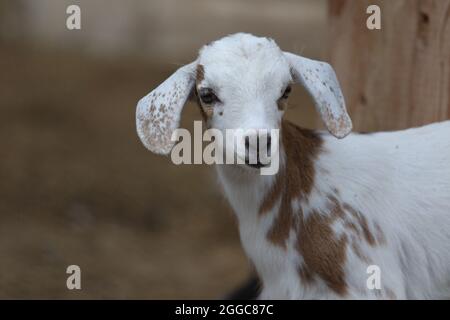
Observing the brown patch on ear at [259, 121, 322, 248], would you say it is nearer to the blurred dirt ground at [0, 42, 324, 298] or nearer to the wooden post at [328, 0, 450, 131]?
the wooden post at [328, 0, 450, 131]

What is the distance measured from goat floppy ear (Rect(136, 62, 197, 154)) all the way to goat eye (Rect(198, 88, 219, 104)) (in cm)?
8

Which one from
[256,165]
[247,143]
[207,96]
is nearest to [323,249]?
[256,165]

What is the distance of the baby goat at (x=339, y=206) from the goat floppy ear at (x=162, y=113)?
19 millimetres

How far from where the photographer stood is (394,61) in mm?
4707

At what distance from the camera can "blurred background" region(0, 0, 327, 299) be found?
22.4ft

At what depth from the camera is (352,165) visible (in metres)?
4.04

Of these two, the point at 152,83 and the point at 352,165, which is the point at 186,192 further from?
the point at 352,165

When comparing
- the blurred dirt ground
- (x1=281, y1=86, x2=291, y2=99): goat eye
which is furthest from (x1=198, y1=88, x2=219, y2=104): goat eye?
the blurred dirt ground

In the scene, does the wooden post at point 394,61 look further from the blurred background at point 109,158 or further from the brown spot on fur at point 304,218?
the brown spot on fur at point 304,218

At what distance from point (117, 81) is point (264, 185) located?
676cm

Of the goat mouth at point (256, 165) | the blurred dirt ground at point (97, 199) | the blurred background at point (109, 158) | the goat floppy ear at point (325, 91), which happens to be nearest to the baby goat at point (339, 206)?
the goat floppy ear at point (325, 91)

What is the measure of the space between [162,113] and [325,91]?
661 millimetres

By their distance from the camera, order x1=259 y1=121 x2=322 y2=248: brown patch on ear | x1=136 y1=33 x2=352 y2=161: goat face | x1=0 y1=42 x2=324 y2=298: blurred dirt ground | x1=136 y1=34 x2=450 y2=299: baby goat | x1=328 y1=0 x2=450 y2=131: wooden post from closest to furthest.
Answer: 1. x1=136 y1=33 x2=352 y2=161: goat face
2. x1=136 y1=34 x2=450 y2=299: baby goat
3. x1=259 y1=121 x2=322 y2=248: brown patch on ear
4. x1=328 y1=0 x2=450 y2=131: wooden post
5. x1=0 y1=42 x2=324 y2=298: blurred dirt ground
